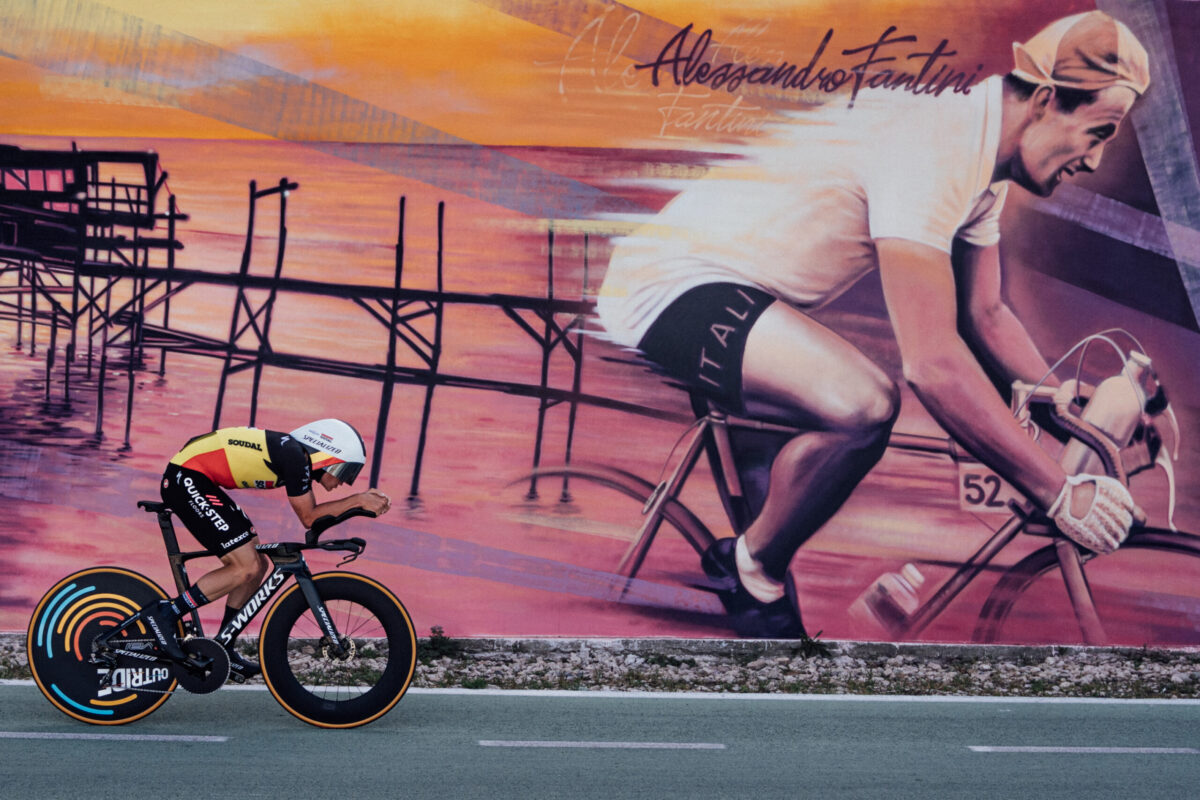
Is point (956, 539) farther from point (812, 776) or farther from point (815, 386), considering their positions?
point (812, 776)

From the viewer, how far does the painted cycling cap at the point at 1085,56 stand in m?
9.12

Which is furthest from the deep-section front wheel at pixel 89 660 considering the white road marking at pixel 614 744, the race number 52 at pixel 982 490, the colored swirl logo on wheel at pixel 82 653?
the race number 52 at pixel 982 490

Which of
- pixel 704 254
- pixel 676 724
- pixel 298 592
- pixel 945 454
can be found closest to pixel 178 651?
pixel 298 592

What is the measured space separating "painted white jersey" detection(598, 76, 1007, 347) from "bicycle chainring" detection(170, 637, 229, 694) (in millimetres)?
4070

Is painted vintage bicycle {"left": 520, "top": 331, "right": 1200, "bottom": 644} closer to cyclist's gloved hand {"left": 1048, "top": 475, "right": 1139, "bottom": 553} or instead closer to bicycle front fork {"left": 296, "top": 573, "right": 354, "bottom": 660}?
cyclist's gloved hand {"left": 1048, "top": 475, "right": 1139, "bottom": 553}

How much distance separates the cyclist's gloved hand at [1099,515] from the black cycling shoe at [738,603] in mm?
2208

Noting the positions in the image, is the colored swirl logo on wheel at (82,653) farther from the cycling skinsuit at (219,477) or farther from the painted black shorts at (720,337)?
the painted black shorts at (720,337)

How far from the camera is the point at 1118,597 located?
9.23 m

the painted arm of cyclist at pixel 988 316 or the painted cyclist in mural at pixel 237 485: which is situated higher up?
the painted arm of cyclist at pixel 988 316

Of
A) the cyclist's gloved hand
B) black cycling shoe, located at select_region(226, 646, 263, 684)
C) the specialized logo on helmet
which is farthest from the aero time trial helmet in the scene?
the cyclist's gloved hand

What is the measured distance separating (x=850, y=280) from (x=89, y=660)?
5794 millimetres

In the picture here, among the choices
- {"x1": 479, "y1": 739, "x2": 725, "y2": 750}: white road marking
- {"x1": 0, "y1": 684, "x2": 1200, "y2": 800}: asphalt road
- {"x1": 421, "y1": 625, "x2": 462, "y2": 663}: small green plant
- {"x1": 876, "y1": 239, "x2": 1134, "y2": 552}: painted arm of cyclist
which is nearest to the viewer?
{"x1": 0, "y1": 684, "x2": 1200, "y2": 800}: asphalt road

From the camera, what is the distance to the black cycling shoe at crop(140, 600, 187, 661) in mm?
5738

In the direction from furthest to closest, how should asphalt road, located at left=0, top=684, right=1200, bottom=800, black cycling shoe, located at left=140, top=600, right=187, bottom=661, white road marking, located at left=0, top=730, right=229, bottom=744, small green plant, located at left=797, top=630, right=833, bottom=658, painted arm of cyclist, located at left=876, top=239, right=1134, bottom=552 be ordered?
painted arm of cyclist, located at left=876, top=239, right=1134, bottom=552, small green plant, located at left=797, top=630, right=833, bottom=658, black cycling shoe, located at left=140, top=600, right=187, bottom=661, white road marking, located at left=0, top=730, right=229, bottom=744, asphalt road, located at left=0, top=684, right=1200, bottom=800
